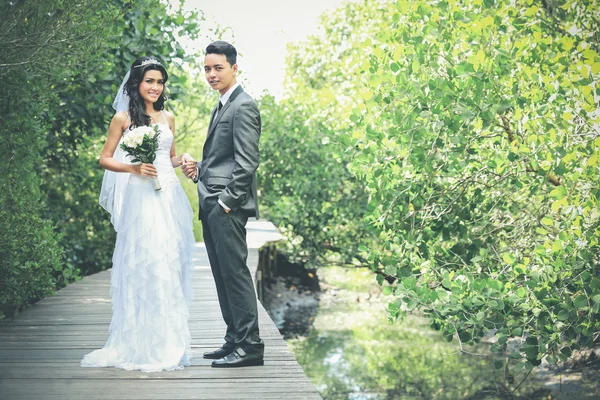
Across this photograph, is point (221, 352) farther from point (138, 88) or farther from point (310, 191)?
point (310, 191)

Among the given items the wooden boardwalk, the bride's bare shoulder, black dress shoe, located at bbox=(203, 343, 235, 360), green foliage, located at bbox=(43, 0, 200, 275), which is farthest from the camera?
green foliage, located at bbox=(43, 0, 200, 275)

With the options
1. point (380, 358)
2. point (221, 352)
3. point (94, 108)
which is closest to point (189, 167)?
point (221, 352)

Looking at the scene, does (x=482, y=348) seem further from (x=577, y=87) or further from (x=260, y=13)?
(x=260, y=13)

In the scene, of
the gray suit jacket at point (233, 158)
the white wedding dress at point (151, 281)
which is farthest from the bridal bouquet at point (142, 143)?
the gray suit jacket at point (233, 158)

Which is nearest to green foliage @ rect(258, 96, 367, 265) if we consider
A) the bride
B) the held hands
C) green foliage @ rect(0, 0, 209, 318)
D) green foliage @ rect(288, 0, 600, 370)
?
green foliage @ rect(0, 0, 209, 318)

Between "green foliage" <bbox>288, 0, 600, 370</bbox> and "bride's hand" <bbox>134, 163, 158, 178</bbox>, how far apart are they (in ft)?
6.68

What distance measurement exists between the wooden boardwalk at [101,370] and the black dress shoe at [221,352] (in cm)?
6

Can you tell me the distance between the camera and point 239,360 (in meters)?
5.19

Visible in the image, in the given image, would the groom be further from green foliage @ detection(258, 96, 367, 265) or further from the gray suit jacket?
green foliage @ detection(258, 96, 367, 265)

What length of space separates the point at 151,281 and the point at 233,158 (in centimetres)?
105

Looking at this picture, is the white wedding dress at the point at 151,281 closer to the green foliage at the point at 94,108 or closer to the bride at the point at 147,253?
the bride at the point at 147,253

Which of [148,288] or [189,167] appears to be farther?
[148,288]

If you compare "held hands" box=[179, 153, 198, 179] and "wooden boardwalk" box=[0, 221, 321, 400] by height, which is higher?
"held hands" box=[179, 153, 198, 179]

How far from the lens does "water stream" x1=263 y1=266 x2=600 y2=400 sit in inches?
412
